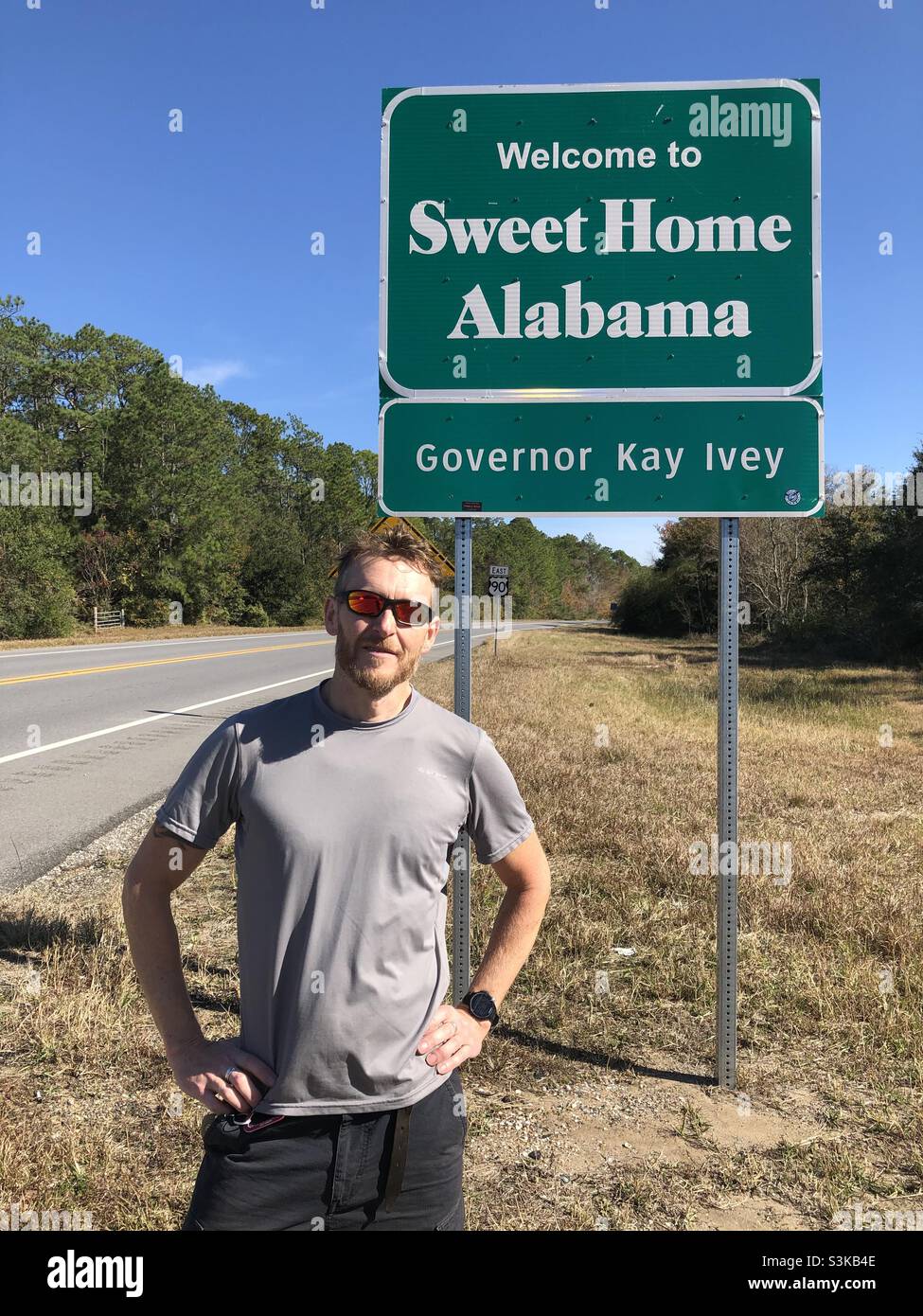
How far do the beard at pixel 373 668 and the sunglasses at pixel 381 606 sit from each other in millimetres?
63

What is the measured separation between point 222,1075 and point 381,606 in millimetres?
965

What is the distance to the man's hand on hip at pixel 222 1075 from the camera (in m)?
1.82

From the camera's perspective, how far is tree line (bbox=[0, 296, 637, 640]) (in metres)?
36.2

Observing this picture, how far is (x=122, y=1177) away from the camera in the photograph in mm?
2887

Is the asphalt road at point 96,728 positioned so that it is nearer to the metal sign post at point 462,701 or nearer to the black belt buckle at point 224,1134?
the metal sign post at point 462,701

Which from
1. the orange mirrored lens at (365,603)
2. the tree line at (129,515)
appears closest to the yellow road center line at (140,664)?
the tree line at (129,515)

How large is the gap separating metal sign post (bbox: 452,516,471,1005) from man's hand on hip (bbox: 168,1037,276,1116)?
6.24 ft

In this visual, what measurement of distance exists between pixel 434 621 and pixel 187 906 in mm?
4014

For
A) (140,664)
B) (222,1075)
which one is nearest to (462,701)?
(222,1075)

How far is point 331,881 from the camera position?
182cm

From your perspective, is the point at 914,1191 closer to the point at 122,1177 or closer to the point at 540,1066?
the point at 540,1066

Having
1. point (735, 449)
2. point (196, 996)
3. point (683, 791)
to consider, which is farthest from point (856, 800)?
point (196, 996)

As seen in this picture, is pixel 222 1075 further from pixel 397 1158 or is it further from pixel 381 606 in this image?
pixel 381 606

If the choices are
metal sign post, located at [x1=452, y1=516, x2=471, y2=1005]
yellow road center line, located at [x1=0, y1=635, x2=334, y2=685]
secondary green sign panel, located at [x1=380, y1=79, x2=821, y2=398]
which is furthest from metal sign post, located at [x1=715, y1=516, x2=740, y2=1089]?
yellow road center line, located at [x1=0, y1=635, x2=334, y2=685]
